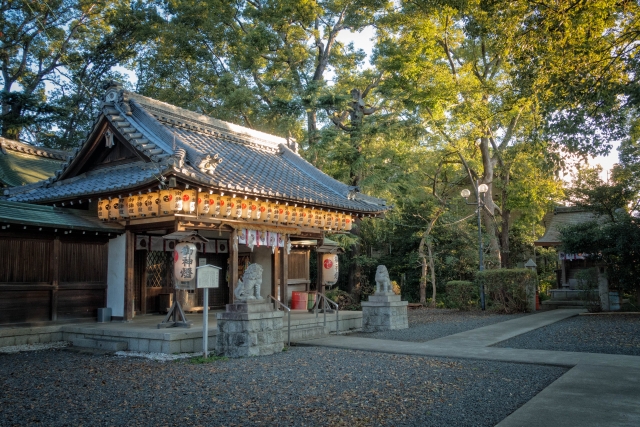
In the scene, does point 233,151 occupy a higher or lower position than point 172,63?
lower

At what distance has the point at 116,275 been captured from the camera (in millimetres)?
12742

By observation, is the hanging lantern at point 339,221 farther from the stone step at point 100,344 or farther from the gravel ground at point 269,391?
the stone step at point 100,344

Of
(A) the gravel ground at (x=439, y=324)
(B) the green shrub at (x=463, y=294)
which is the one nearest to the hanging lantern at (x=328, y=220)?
(A) the gravel ground at (x=439, y=324)

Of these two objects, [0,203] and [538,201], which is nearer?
[0,203]

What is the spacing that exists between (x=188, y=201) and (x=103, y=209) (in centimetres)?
281

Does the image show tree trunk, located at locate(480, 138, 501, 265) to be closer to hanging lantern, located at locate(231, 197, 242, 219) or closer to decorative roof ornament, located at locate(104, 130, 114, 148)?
hanging lantern, located at locate(231, 197, 242, 219)

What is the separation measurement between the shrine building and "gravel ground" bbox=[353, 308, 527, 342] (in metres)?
3.57

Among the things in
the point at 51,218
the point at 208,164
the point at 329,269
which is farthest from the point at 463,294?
the point at 51,218

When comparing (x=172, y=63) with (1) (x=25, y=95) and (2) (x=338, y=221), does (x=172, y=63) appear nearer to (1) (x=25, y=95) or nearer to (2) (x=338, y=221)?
(1) (x=25, y=95)

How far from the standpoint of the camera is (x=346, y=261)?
1032 inches

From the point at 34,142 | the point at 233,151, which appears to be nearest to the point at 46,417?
the point at 233,151

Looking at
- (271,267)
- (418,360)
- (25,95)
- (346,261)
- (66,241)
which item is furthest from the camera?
(346,261)

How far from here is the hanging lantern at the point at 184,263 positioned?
1067 centimetres

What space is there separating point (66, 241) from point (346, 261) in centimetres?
1621
